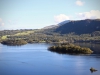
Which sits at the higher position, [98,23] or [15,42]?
[98,23]

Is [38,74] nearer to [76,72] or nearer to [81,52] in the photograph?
[76,72]

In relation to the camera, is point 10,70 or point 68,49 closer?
point 10,70

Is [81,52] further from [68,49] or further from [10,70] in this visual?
[10,70]

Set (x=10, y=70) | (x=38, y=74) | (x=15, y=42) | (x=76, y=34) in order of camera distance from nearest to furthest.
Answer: (x=38, y=74) → (x=10, y=70) → (x=15, y=42) → (x=76, y=34)

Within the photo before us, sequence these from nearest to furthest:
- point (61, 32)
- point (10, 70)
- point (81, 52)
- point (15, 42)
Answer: point (10, 70) → point (81, 52) → point (15, 42) → point (61, 32)

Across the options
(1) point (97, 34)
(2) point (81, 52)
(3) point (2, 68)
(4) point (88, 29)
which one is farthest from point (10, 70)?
(4) point (88, 29)

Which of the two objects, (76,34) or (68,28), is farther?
(68,28)

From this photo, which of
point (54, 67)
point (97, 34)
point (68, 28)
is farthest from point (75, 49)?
point (68, 28)

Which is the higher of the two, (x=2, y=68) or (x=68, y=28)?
(x=68, y=28)

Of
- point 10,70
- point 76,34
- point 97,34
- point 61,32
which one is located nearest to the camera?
point 10,70
